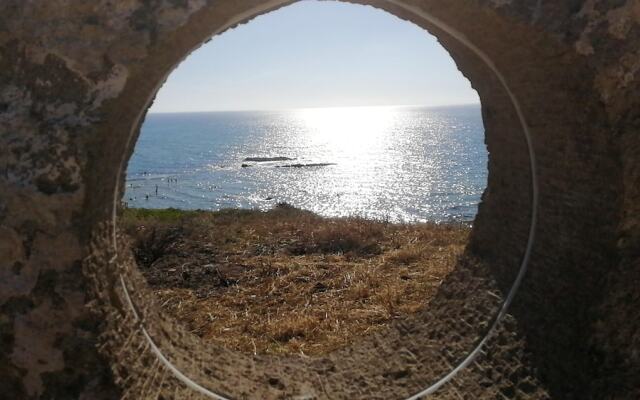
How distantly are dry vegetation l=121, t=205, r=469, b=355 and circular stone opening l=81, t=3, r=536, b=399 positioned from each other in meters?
0.67

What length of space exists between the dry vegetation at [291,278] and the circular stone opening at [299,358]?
26.2 inches

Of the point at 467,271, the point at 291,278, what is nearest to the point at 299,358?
the point at 467,271

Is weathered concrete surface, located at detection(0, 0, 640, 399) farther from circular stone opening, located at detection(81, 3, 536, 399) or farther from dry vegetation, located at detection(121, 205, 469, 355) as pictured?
dry vegetation, located at detection(121, 205, 469, 355)

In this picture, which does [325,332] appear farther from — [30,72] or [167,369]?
[30,72]

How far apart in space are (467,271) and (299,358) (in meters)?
1.44

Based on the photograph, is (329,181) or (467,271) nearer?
(467,271)

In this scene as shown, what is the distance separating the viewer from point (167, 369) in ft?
10.4

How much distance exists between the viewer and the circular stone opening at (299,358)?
2770 millimetres

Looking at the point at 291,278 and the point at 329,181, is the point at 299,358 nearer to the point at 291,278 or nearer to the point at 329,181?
the point at 291,278

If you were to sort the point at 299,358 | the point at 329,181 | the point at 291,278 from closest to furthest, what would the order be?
the point at 299,358 < the point at 291,278 < the point at 329,181

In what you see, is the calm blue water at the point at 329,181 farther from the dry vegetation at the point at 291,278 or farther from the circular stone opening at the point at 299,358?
the circular stone opening at the point at 299,358

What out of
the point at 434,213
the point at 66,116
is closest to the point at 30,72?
the point at 66,116

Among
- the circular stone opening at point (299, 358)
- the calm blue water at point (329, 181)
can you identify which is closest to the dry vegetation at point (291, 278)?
the circular stone opening at point (299, 358)

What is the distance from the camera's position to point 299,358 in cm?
442
